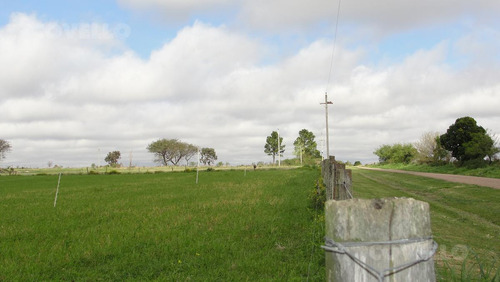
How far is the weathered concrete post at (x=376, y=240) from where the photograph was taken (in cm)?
179

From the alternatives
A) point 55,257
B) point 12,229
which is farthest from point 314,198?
point 12,229

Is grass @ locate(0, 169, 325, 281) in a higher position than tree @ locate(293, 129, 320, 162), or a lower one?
lower

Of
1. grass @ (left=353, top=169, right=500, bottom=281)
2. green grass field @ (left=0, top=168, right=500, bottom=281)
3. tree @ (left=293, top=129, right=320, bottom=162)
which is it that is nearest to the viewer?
grass @ (left=353, top=169, right=500, bottom=281)

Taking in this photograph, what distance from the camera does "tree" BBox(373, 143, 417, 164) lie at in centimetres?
7856

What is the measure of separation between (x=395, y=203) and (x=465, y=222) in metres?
10.9

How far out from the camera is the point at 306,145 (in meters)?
99.2

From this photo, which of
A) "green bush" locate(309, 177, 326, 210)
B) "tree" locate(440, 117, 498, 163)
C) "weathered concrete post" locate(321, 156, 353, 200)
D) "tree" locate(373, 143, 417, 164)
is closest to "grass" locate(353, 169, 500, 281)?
"weathered concrete post" locate(321, 156, 353, 200)

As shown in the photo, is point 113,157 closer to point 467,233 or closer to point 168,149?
point 168,149

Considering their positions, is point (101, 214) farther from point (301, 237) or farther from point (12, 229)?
point (301, 237)

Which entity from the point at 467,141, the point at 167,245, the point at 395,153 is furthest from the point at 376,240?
the point at 395,153

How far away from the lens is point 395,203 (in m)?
1.82

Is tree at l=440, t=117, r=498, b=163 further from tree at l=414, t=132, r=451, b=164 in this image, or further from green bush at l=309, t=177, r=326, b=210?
green bush at l=309, t=177, r=326, b=210

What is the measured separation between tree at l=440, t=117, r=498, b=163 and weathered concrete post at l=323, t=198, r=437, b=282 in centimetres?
3950

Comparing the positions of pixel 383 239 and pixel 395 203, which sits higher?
pixel 395 203
